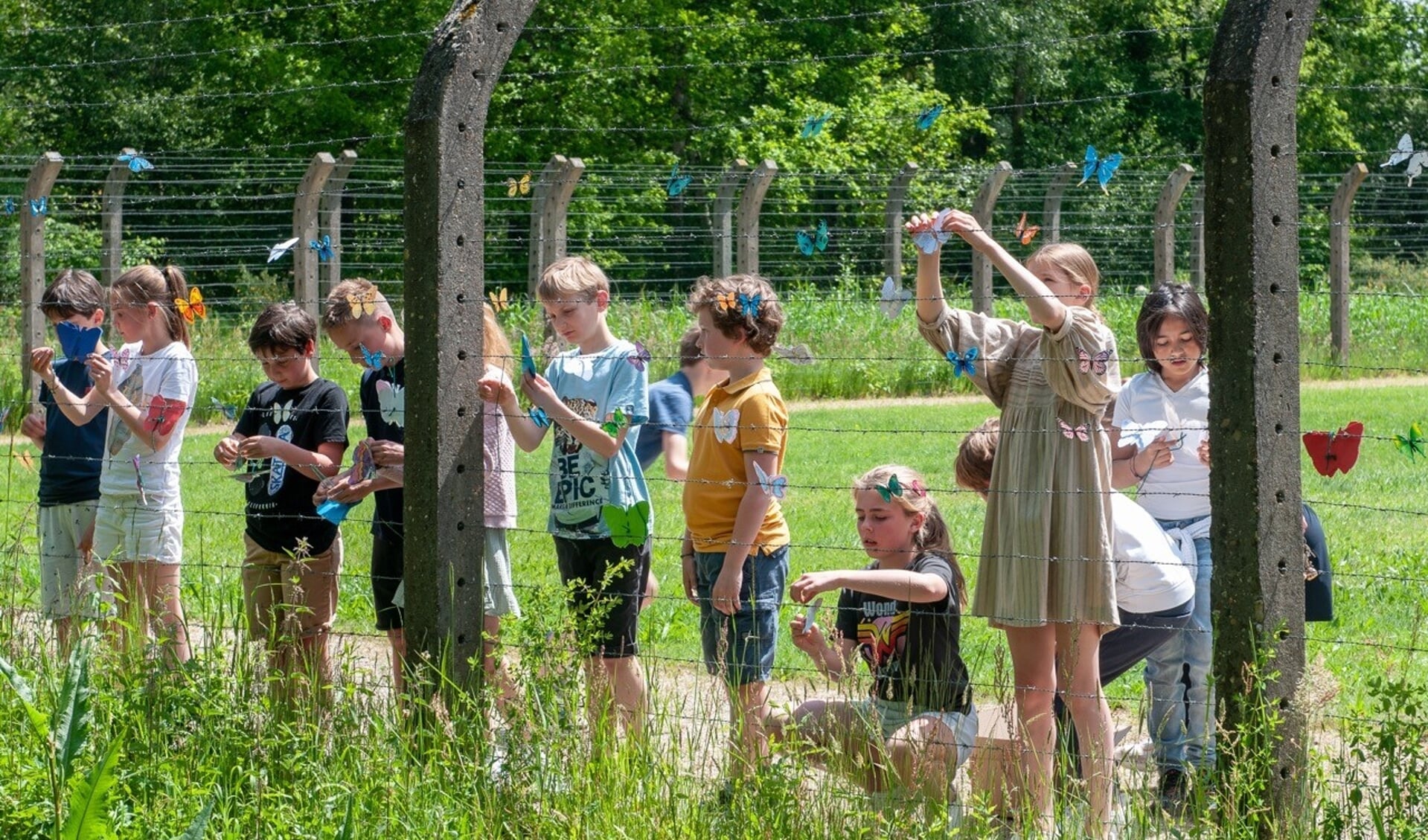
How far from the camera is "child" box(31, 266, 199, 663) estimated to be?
5.06 m

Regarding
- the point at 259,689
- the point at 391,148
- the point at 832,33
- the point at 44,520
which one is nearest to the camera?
the point at 259,689

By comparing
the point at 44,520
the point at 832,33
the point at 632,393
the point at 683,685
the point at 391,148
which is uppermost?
the point at 832,33

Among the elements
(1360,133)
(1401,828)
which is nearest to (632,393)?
(1401,828)

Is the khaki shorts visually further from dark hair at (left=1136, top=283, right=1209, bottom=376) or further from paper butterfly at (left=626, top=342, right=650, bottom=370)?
dark hair at (left=1136, top=283, right=1209, bottom=376)

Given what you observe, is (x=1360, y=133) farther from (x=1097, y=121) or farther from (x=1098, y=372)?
(x=1098, y=372)

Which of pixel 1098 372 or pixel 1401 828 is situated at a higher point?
pixel 1098 372

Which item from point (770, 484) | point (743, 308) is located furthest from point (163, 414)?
point (770, 484)

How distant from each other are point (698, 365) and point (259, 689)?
1648mm

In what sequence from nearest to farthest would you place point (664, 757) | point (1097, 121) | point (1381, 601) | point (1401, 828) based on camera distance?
1. point (1401, 828)
2. point (664, 757)
3. point (1381, 601)
4. point (1097, 121)

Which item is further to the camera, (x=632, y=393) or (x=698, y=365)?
(x=698, y=365)

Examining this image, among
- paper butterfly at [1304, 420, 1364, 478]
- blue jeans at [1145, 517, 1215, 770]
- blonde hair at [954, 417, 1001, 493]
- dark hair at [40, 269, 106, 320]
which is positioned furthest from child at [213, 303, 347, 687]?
paper butterfly at [1304, 420, 1364, 478]

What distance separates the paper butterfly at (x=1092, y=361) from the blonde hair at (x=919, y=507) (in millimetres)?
503

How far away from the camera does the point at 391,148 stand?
24984mm

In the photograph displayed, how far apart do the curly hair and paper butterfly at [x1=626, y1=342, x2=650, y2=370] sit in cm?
18
